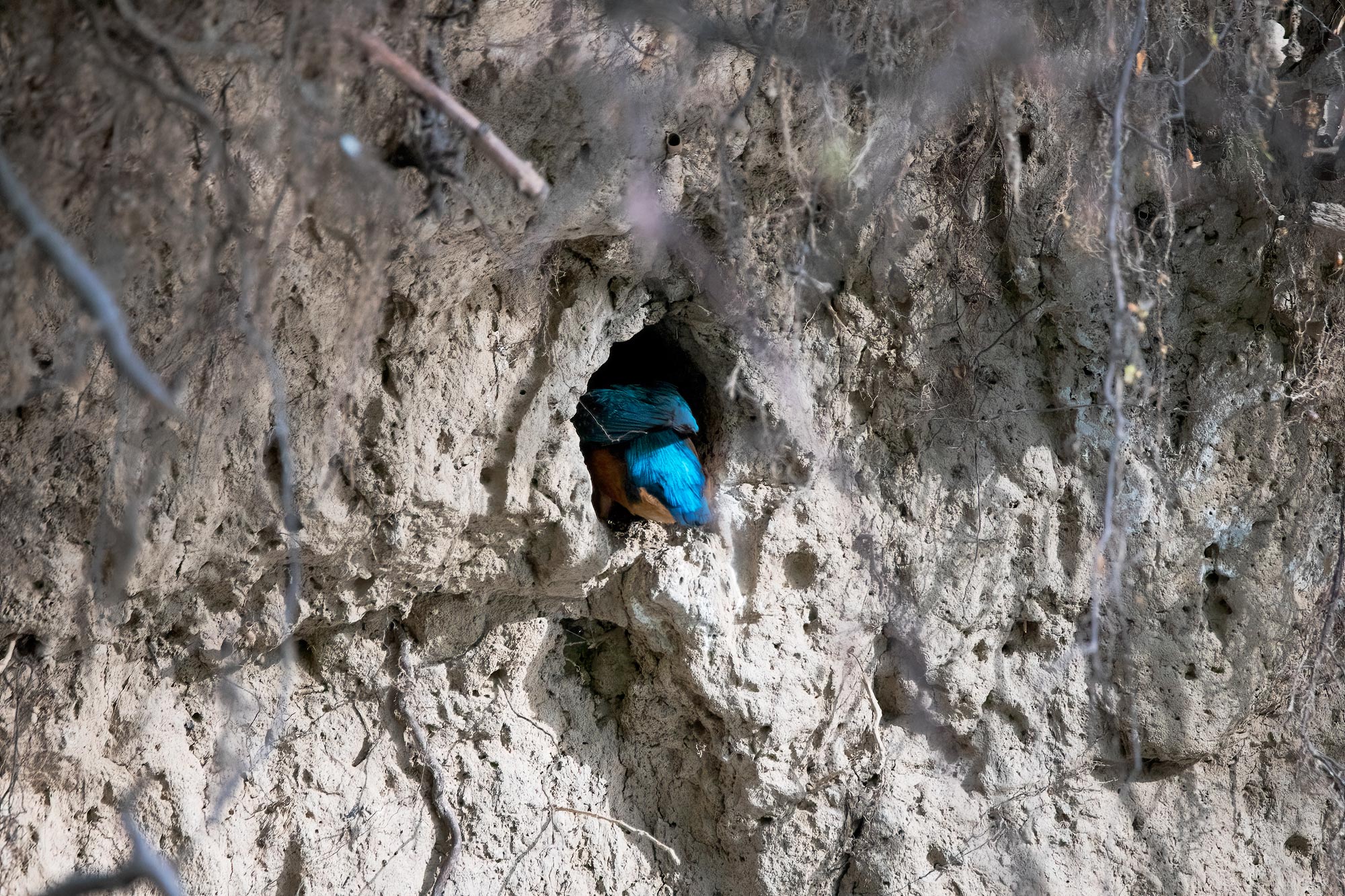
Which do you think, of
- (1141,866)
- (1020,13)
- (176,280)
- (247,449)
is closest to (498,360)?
(247,449)

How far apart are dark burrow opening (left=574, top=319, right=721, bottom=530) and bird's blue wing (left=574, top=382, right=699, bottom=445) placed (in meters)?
0.05

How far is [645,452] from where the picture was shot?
335cm

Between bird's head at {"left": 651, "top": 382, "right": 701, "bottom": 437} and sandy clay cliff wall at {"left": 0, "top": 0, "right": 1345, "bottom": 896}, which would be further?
bird's head at {"left": 651, "top": 382, "right": 701, "bottom": 437}

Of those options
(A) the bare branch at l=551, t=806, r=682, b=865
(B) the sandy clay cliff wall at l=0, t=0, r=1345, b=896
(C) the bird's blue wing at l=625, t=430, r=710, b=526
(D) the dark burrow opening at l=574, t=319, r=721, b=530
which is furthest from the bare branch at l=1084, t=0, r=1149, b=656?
(A) the bare branch at l=551, t=806, r=682, b=865

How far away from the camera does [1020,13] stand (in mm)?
3023

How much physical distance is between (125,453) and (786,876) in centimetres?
238

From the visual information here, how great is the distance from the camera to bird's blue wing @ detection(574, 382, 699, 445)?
11.2 feet

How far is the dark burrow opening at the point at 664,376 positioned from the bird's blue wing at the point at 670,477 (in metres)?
0.15

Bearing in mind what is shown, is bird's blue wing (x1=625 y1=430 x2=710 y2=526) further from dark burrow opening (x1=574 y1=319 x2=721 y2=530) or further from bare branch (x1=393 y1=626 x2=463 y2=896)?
bare branch (x1=393 y1=626 x2=463 y2=896)

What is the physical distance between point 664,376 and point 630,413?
1.46ft

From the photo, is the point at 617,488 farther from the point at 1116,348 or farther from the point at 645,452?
the point at 1116,348

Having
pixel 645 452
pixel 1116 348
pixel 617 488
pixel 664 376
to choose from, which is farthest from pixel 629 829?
pixel 1116 348

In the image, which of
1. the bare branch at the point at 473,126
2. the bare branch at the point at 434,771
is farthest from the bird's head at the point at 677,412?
the bare branch at the point at 473,126

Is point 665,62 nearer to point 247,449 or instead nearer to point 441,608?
point 247,449
